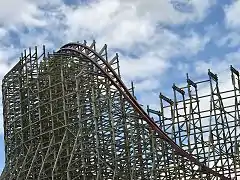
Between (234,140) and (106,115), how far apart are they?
395 cm

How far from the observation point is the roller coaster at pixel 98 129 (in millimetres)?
18062

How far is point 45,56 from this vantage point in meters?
22.1

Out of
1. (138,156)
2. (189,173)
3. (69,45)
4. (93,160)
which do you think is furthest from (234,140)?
(69,45)

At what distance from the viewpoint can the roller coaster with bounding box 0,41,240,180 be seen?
18062mm

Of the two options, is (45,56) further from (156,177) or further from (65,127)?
(156,177)

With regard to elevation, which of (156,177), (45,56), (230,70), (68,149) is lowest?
(156,177)

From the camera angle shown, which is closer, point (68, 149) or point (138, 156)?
point (138, 156)

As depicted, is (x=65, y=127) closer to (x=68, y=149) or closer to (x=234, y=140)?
(x=68, y=149)

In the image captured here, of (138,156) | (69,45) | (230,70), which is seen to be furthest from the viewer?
(69,45)

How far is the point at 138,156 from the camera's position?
17734 mm

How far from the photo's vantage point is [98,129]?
18.6 m

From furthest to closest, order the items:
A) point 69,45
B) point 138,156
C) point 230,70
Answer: point 69,45 → point 230,70 → point 138,156

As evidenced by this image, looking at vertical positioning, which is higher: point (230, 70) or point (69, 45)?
point (69, 45)

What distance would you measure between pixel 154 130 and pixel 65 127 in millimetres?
2964
